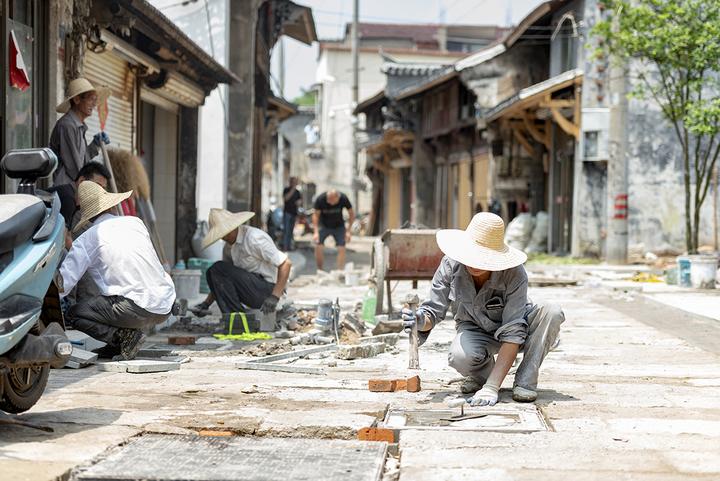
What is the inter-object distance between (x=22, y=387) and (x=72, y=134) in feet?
13.9

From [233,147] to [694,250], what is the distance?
8.19m

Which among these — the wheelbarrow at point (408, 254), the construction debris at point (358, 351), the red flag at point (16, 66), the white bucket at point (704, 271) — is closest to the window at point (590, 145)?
the white bucket at point (704, 271)

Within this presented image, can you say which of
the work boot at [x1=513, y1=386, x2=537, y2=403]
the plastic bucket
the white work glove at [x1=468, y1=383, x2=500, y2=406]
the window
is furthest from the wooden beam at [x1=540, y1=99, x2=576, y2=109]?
the white work glove at [x1=468, y1=383, x2=500, y2=406]

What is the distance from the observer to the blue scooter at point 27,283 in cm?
489

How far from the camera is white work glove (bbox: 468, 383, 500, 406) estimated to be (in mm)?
6141

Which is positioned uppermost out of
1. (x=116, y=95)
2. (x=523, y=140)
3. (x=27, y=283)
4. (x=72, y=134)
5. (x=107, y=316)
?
(x=523, y=140)

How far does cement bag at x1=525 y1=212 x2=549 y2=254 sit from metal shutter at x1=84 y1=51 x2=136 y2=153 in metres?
13.5

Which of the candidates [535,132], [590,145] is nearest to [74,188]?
[590,145]

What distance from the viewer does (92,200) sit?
7.76 m

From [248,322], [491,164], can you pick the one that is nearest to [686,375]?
[248,322]

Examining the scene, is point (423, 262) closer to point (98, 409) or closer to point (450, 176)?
point (98, 409)

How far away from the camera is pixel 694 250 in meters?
18.6

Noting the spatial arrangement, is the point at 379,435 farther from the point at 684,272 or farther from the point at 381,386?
the point at 684,272

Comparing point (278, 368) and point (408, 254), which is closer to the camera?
point (278, 368)
